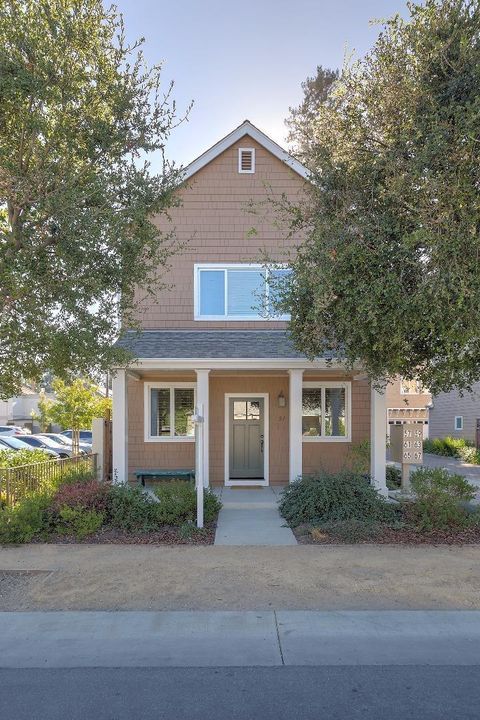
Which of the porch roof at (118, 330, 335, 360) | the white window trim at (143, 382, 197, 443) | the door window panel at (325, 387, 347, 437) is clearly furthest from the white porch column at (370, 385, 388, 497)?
the white window trim at (143, 382, 197, 443)

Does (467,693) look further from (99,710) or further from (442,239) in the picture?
(442,239)

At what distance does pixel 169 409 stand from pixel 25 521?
528 centimetres

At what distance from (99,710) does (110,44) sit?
27.2 feet

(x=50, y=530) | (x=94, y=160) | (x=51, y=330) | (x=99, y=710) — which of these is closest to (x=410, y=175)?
(x=94, y=160)

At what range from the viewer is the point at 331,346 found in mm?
8859

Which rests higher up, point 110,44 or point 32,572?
point 110,44

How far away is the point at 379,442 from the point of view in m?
11.0

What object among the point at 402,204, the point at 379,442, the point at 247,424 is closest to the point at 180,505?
the point at 379,442

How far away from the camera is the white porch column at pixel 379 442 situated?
1081cm

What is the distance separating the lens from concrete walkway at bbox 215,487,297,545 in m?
8.61

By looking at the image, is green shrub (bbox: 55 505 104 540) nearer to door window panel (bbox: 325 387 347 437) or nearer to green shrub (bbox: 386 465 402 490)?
door window panel (bbox: 325 387 347 437)

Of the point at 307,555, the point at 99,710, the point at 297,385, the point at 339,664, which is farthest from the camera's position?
the point at 297,385

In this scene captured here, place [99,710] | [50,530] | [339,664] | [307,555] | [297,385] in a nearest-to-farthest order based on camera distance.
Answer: [99,710] < [339,664] < [307,555] < [50,530] < [297,385]

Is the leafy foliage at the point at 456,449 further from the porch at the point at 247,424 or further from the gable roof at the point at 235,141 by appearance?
the gable roof at the point at 235,141
